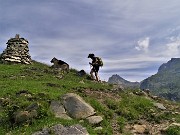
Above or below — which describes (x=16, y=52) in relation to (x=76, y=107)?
above

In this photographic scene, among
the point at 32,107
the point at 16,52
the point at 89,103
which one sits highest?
the point at 16,52

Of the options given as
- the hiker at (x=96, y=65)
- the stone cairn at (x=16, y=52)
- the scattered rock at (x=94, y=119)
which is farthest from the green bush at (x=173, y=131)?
the stone cairn at (x=16, y=52)

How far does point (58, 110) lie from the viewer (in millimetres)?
25109

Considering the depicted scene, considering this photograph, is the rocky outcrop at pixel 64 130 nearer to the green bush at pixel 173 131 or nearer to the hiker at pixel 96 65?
the green bush at pixel 173 131

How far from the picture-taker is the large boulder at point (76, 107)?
992 inches

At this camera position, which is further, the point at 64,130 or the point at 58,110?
the point at 58,110

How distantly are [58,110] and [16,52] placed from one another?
2832 centimetres

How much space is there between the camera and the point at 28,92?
93.9ft

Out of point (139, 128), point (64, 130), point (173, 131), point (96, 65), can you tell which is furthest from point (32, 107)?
point (96, 65)

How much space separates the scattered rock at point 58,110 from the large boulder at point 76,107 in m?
0.46

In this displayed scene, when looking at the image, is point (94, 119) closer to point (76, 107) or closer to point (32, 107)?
point (76, 107)

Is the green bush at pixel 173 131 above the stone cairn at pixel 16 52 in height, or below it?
below

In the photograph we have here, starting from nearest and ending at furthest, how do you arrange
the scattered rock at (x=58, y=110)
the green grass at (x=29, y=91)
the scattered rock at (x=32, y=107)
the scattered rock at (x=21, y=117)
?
the green grass at (x=29, y=91) < the scattered rock at (x=21, y=117) < the scattered rock at (x=32, y=107) < the scattered rock at (x=58, y=110)

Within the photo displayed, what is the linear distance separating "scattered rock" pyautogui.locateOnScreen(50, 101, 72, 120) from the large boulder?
1.51ft
